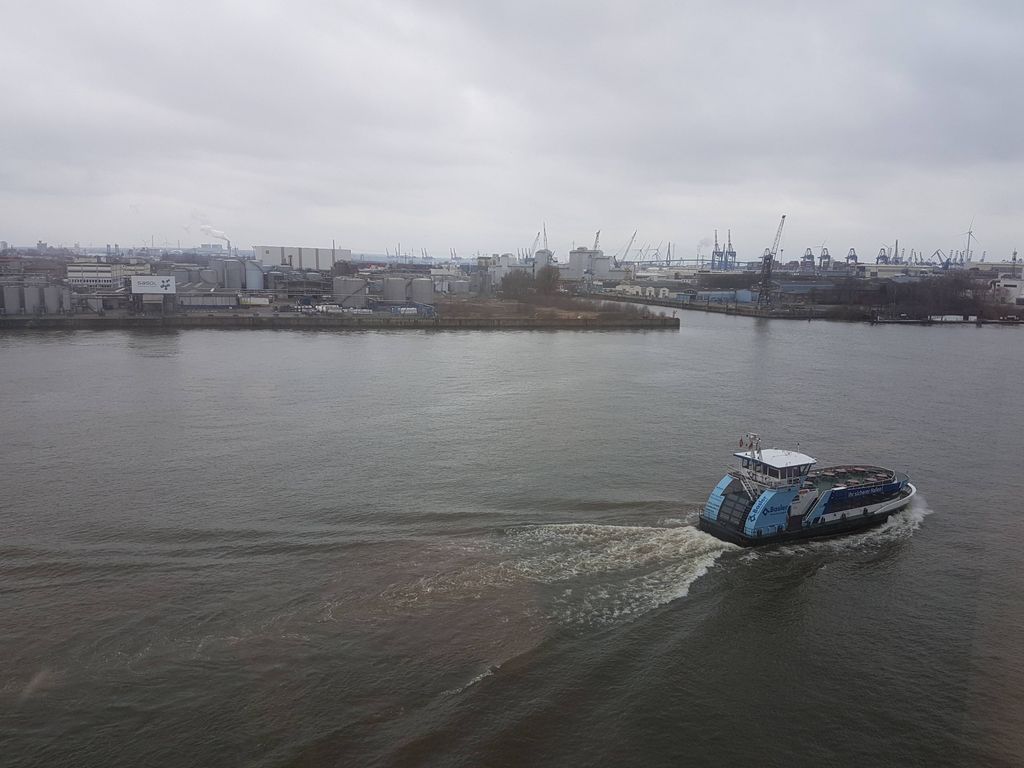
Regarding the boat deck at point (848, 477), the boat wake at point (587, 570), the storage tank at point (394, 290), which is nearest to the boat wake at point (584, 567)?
the boat wake at point (587, 570)

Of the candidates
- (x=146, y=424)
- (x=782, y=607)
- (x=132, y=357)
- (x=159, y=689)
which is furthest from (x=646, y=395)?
(x=132, y=357)

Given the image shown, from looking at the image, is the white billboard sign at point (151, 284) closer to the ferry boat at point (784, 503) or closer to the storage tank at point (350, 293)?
the storage tank at point (350, 293)

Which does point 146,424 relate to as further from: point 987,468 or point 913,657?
point 987,468

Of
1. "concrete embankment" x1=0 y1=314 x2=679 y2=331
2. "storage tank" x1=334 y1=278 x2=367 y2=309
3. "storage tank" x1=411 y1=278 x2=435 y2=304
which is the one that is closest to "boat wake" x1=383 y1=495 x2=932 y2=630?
"concrete embankment" x1=0 y1=314 x2=679 y2=331

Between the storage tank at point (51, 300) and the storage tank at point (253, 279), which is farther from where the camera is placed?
the storage tank at point (253, 279)

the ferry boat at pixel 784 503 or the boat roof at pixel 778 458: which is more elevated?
the boat roof at pixel 778 458

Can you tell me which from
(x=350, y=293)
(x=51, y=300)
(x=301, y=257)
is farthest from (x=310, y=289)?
(x=301, y=257)
